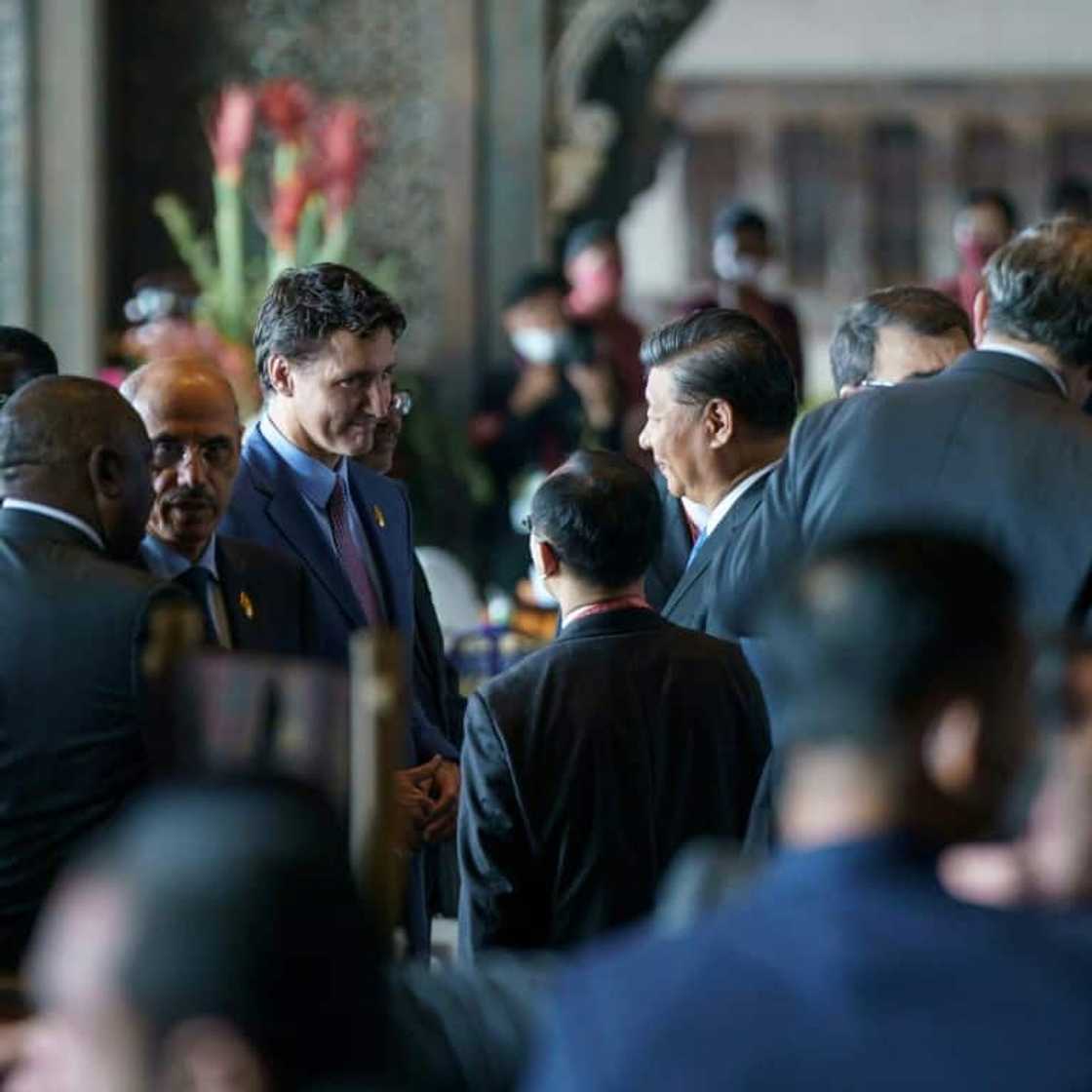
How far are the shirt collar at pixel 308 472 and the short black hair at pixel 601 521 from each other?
2.10 feet

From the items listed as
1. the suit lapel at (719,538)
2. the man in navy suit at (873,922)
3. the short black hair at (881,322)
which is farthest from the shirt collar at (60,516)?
the short black hair at (881,322)

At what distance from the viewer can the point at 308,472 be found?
4.88 metres

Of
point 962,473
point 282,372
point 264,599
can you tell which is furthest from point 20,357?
point 962,473

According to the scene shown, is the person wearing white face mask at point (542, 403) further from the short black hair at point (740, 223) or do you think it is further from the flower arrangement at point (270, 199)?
the flower arrangement at point (270, 199)

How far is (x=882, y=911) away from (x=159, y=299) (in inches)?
262

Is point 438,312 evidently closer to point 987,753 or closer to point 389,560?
point 389,560

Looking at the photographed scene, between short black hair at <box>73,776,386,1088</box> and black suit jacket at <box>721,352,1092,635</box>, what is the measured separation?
2006 millimetres

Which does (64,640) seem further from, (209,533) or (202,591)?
(209,533)

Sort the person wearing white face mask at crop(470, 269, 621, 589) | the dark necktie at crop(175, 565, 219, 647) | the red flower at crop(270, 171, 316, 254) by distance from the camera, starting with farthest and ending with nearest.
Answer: the red flower at crop(270, 171, 316, 254) < the person wearing white face mask at crop(470, 269, 621, 589) < the dark necktie at crop(175, 565, 219, 647)

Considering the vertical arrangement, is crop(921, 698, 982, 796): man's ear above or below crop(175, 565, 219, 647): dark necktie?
above

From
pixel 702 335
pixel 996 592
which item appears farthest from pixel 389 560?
pixel 996 592

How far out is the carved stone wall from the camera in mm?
10109

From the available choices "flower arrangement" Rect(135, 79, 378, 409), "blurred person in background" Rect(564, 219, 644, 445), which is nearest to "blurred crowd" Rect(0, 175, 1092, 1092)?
"blurred person in background" Rect(564, 219, 644, 445)

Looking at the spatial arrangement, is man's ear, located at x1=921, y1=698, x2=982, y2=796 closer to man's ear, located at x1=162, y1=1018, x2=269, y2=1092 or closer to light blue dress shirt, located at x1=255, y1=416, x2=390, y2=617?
man's ear, located at x1=162, y1=1018, x2=269, y2=1092
